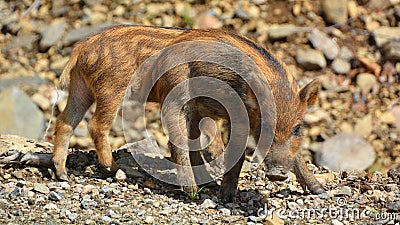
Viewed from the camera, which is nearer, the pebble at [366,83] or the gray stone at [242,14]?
the pebble at [366,83]

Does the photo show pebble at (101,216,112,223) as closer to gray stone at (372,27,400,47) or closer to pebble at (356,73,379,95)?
pebble at (356,73,379,95)

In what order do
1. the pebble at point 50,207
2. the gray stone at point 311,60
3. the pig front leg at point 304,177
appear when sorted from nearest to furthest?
1. the pebble at point 50,207
2. the pig front leg at point 304,177
3. the gray stone at point 311,60

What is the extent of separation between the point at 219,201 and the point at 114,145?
4034 mm

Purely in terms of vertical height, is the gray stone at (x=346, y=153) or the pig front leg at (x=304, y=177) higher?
the pig front leg at (x=304, y=177)

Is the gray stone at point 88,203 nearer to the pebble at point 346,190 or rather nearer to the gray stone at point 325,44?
the pebble at point 346,190

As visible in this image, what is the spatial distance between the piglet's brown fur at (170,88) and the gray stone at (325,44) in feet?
15.4

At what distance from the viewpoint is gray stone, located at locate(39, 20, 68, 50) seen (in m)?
12.2

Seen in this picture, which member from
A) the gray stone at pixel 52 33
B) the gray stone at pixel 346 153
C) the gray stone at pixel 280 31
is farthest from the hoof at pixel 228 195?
the gray stone at pixel 52 33

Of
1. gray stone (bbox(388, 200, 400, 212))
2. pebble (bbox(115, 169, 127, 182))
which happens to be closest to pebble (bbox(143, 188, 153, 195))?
pebble (bbox(115, 169, 127, 182))

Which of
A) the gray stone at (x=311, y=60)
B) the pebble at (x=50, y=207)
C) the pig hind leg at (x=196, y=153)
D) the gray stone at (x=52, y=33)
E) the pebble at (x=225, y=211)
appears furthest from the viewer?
the gray stone at (x=52, y=33)

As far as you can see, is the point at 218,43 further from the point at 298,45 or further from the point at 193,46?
the point at 298,45

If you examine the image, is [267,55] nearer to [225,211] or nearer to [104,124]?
[225,211]

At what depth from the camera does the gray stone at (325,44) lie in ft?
37.5

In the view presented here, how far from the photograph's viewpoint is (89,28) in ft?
39.8
